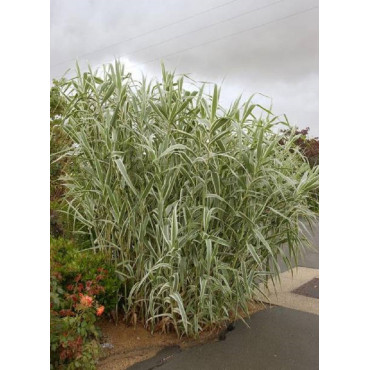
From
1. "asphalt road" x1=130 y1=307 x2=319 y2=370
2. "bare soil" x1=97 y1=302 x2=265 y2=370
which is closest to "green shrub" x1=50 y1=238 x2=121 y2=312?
"bare soil" x1=97 y1=302 x2=265 y2=370

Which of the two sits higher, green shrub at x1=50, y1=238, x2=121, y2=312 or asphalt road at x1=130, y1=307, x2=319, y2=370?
green shrub at x1=50, y1=238, x2=121, y2=312

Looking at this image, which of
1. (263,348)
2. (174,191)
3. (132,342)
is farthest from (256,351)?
(174,191)

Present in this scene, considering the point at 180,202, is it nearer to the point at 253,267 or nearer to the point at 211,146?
the point at 211,146

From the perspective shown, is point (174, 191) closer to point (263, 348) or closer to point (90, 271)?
point (90, 271)

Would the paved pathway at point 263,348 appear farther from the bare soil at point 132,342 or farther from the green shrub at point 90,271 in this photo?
the green shrub at point 90,271

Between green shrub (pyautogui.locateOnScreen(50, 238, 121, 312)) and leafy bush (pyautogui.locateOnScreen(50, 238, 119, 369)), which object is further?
green shrub (pyautogui.locateOnScreen(50, 238, 121, 312))

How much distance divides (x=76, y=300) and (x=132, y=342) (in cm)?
51

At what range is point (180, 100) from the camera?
2.32m

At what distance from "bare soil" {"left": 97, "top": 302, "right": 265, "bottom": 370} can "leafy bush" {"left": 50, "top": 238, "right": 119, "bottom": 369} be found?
0.14 m

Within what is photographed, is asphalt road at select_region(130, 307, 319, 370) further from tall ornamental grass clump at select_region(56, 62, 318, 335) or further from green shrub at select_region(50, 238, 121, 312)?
green shrub at select_region(50, 238, 121, 312)

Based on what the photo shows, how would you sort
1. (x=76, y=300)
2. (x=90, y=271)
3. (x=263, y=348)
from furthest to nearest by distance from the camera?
(x=263, y=348) < (x=90, y=271) < (x=76, y=300)

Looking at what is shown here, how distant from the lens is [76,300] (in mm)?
2035

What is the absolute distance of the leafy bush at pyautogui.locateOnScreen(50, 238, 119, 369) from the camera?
6.14ft
